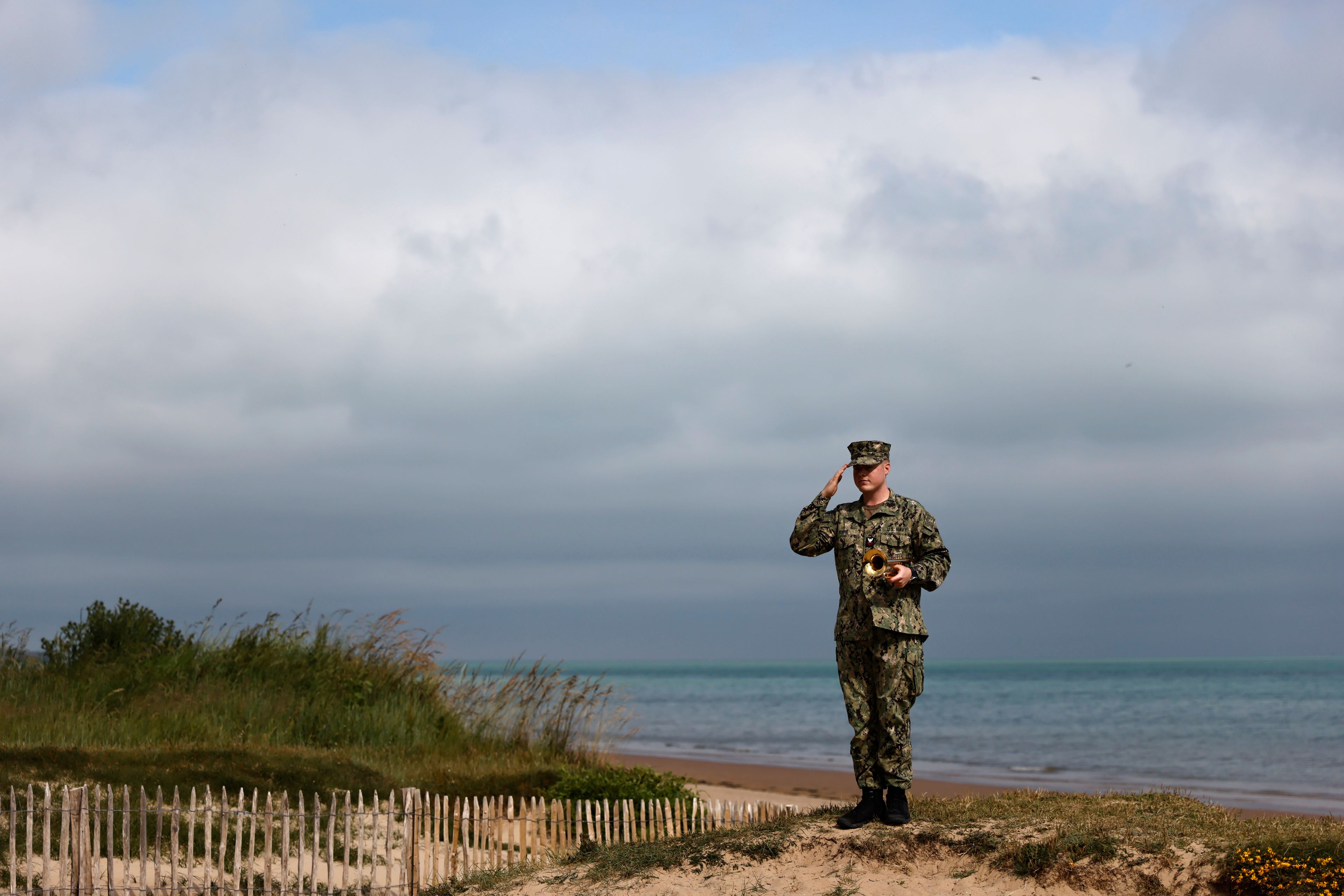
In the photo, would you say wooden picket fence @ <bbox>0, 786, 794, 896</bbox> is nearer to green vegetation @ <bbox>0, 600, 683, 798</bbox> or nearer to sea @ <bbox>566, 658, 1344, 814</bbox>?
green vegetation @ <bbox>0, 600, 683, 798</bbox>

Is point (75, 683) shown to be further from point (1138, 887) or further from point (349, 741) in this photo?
point (1138, 887)

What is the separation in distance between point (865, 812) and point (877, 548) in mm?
1867

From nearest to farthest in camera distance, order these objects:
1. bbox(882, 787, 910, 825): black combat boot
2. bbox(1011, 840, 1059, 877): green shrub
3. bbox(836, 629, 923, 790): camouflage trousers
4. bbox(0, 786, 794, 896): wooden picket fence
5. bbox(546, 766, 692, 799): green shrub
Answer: bbox(1011, 840, 1059, 877): green shrub
bbox(836, 629, 923, 790): camouflage trousers
bbox(882, 787, 910, 825): black combat boot
bbox(0, 786, 794, 896): wooden picket fence
bbox(546, 766, 692, 799): green shrub

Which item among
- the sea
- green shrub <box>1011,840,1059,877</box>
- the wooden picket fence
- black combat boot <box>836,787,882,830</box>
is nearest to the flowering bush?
green shrub <box>1011,840,1059,877</box>

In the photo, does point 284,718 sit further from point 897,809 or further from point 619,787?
point 897,809

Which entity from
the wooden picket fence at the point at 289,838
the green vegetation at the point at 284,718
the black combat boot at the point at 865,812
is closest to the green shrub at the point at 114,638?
the green vegetation at the point at 284,718

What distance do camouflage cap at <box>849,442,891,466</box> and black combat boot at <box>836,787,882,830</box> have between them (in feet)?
7.41

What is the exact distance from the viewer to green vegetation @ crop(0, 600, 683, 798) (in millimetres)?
11672

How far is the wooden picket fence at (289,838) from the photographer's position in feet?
28.7

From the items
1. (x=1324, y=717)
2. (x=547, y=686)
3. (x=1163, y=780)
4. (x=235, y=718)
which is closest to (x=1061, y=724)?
(x=1324, y=717)

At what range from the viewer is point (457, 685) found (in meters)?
17.2

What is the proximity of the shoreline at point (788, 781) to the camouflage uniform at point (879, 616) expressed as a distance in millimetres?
9190

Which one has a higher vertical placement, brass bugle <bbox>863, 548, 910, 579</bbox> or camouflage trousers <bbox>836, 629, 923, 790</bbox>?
brass bugle <bbox>863, 548, 910, 579</bbox>

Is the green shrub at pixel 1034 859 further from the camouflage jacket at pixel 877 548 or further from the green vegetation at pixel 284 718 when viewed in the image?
the green vegetation at pixel 284 718
